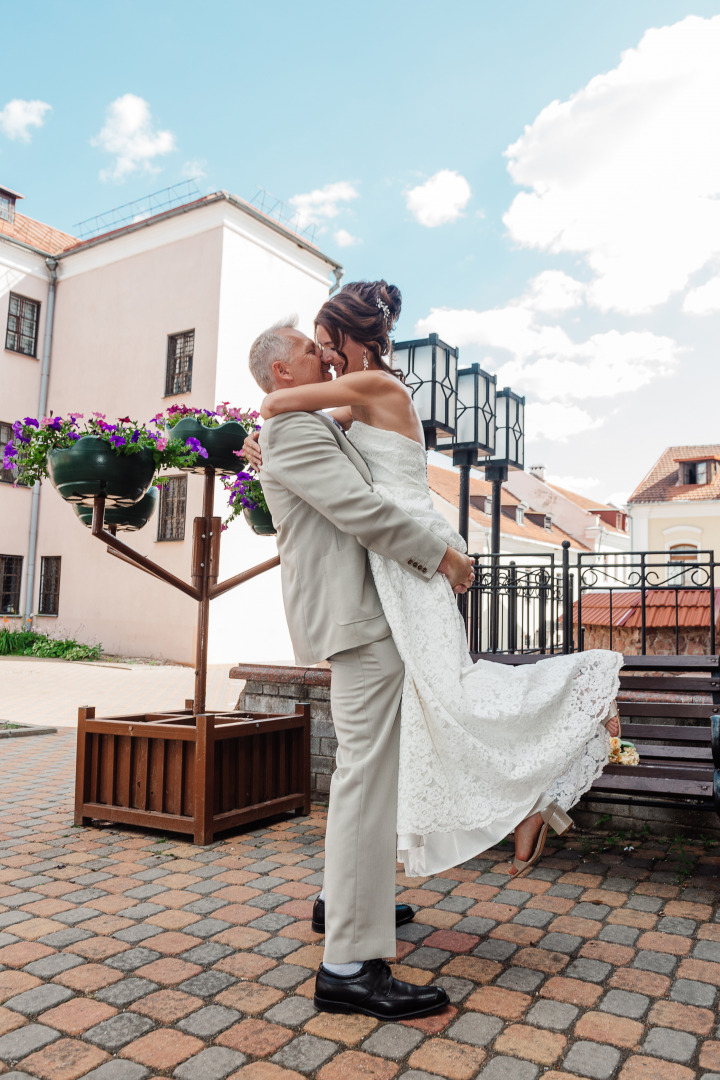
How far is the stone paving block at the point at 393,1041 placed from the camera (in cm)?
198

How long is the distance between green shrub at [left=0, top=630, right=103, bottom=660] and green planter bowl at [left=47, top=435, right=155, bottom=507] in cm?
1447

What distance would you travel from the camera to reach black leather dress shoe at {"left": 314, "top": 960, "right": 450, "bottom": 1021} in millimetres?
2145

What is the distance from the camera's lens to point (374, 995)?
7.04 ft

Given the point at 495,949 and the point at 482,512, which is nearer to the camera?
the point at 495,949

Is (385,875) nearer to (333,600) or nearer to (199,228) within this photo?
(333,600)

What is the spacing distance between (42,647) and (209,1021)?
57.4 feet

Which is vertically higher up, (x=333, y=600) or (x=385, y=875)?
(x=333, y=600)

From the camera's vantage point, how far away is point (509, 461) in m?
8.26

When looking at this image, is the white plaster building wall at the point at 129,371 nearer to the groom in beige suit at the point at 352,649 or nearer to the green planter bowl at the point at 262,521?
the green planter bowl at the point at 262,521

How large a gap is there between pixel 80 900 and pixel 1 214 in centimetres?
2364

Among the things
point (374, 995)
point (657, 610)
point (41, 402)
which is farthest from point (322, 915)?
point (41, 402)

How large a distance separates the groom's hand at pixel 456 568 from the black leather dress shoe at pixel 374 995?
1.09 meters

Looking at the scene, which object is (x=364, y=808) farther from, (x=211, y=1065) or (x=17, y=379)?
(x=17, y=379)

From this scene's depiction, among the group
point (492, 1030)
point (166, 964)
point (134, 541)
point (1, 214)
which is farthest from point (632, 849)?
point (1, 214)
